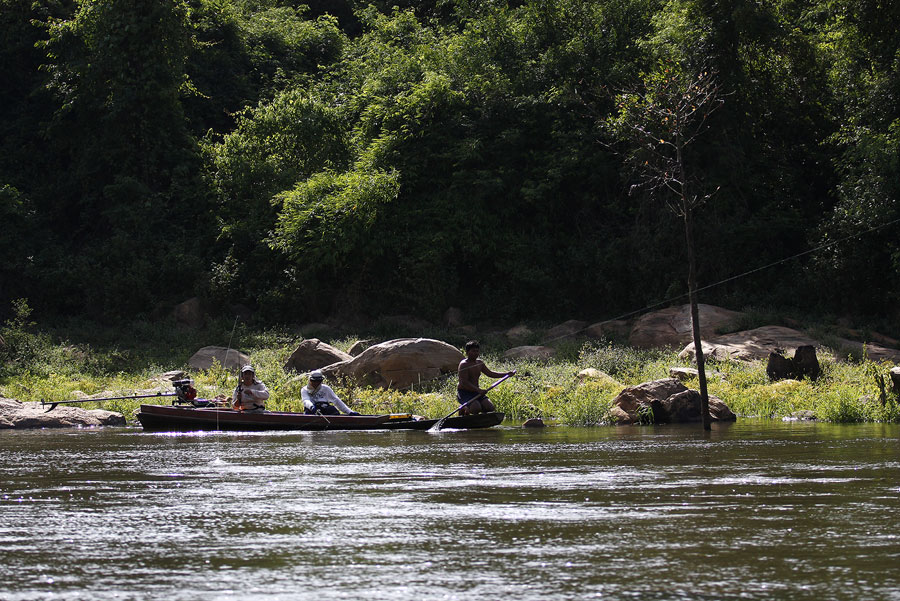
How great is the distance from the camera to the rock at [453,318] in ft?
111

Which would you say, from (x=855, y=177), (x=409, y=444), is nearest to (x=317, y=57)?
(x=855, y=177)

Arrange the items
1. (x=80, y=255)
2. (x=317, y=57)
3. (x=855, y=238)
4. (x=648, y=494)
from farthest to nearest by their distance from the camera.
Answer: (x=317, y=57)
(x=80, y=255)
(x=855, y=238)
(x=648, y=494)

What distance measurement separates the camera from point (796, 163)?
34.3 m

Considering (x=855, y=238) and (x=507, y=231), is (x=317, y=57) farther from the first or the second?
(x=855, y=238)

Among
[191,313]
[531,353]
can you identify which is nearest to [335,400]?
[531,353]

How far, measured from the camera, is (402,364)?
23703mm

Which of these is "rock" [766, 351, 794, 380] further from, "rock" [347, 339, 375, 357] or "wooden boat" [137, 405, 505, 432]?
"rock" [347, 339, 375, 357]

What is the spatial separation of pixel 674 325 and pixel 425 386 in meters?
8.37

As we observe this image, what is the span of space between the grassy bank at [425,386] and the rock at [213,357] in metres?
0.36

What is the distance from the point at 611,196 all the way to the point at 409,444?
21.5 m

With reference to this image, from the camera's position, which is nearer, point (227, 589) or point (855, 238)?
point (227, 589)

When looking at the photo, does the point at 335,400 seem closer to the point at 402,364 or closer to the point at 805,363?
the point at 402,364

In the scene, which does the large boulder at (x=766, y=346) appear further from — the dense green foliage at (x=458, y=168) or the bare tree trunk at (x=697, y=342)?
the bare tree trunk at (x=697, y=342)

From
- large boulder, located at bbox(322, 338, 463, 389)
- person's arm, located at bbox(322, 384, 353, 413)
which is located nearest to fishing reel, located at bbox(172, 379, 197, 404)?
person's arm, located at bbox(322, 384, 353, 413)
